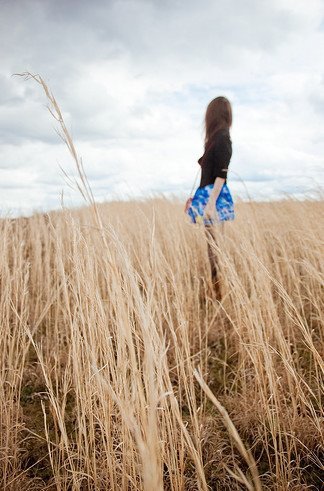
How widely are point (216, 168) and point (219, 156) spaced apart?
9cm

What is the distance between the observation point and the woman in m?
2.67

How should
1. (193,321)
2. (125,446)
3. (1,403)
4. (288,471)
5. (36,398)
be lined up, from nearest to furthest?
(125,446)
(288,471)
(1,403)
(36,398)
(193,321)

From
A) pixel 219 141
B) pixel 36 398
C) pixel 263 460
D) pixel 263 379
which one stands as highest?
pixel 219 141

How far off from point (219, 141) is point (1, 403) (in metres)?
2.10

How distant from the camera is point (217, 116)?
2779 mm

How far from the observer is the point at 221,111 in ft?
9.11

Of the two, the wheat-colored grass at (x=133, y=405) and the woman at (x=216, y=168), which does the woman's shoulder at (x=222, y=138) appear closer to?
the woman at (x=216, y=168)

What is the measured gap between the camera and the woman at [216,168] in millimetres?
2666

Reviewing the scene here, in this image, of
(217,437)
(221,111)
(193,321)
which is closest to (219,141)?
(221,111)

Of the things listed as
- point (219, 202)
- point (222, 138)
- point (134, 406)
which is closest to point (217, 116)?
point (222, 138)

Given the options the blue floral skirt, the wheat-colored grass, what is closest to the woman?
the blue floral skirt

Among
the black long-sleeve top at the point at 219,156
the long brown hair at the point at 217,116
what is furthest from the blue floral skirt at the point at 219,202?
the long brown hair at the point at 217,116

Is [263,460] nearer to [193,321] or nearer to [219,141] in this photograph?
[193,321]

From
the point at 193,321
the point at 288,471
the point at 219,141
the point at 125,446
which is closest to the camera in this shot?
the point at 125,446
